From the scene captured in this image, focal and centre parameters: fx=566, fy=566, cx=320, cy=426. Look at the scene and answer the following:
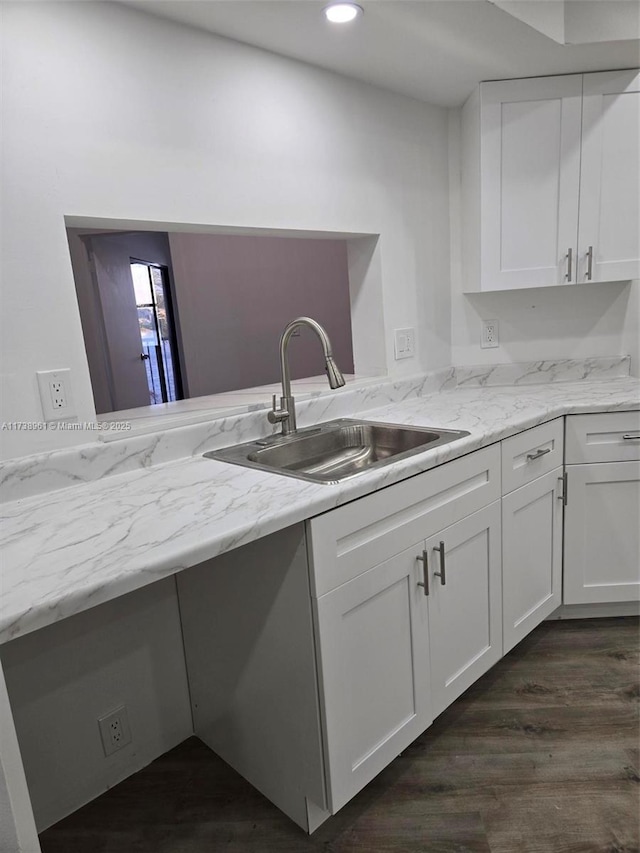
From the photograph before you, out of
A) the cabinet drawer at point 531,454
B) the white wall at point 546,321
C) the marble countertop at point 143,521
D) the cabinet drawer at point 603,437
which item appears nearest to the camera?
the marble countertop at point 143,521

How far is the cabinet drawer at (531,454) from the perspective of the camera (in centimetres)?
176

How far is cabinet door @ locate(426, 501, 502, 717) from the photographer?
5.03ft

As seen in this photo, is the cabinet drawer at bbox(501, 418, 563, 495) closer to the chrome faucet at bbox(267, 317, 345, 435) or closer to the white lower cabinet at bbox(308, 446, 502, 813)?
the white lower cabinet at bbox(308, 446, 502, 813)

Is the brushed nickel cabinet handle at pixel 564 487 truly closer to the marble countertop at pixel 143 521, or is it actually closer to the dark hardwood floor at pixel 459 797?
the marble countertop at pixel 143 521

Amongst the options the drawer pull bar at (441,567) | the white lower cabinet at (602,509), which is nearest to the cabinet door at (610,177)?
the white lower cabinet at (602,509)

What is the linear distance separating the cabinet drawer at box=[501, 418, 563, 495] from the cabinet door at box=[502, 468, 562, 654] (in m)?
0.03

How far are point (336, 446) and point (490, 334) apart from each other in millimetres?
1100

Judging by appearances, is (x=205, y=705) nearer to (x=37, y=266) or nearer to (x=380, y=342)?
(x=37, y=266)

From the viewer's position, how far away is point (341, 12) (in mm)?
1494

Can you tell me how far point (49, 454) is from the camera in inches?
53.1

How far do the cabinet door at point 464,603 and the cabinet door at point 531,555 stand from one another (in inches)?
2.4

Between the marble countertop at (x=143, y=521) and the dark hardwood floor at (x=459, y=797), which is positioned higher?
the marble countertop at (x=143, y=521)

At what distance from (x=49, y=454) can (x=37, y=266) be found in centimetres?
44

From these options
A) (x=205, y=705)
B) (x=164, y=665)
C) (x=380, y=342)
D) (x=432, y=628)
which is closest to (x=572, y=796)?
(x=432, y=628)
